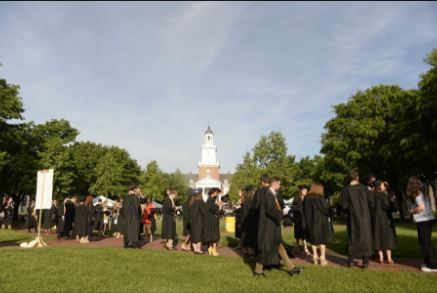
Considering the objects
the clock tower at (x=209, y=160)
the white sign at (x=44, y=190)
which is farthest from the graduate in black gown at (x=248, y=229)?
the clock tower at (x=209, y=160)

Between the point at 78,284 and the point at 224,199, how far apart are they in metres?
8.30

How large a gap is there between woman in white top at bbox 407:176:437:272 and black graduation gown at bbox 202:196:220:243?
5.59m

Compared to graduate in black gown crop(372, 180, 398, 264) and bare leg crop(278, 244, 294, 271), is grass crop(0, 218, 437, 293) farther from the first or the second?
graduate in black gown crop(372, 180, 398, 264)

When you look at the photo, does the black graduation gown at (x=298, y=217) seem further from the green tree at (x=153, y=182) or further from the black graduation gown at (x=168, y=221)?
the green tree at (x=153, y=182)

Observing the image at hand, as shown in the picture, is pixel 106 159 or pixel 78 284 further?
pixel 106 159

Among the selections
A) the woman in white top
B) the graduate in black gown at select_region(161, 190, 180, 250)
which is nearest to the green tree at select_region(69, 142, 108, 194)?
the graduate in black gown at select_region(161, 190, 180, 250)

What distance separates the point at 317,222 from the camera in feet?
32.2

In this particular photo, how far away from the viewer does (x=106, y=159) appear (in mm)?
60938

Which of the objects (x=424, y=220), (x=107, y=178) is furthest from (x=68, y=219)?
(x=107, y=178)

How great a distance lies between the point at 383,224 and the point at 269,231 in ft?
11.2

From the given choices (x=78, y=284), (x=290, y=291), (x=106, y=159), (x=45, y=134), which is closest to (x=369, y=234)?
(x=290, y=291)

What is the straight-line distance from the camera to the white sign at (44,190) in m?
14.6

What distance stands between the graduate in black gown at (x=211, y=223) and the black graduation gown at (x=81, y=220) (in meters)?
7.00

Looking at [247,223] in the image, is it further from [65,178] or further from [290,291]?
[65,178]
